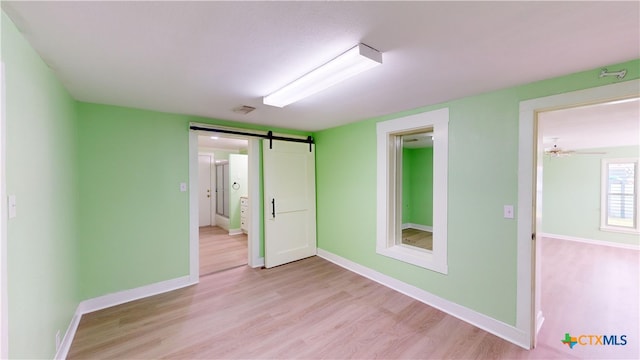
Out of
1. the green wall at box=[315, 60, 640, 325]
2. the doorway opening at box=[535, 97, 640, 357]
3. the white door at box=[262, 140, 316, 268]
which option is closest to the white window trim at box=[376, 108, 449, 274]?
the green wall at box=[315, 60, 640, 325]

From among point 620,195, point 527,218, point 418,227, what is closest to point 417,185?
point 418,227

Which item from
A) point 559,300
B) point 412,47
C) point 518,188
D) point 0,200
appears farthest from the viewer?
point 559,300

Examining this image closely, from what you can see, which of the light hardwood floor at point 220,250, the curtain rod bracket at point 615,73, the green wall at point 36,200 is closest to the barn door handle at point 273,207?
the light hardwood floor at point 220,250

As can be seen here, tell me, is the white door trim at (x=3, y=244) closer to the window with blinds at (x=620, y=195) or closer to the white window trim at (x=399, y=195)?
the white window trim at (x=399, y=195)

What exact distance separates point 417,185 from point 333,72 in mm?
5692

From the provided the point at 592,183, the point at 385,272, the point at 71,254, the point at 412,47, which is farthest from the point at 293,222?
the point at 592,183

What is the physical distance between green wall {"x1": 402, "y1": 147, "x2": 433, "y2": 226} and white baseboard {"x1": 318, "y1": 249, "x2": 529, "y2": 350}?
3.44 meters

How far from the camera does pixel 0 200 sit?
106cm

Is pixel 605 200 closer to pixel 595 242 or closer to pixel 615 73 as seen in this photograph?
pixel 595 242

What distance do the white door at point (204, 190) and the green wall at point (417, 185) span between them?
5266mm

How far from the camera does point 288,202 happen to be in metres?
3.99

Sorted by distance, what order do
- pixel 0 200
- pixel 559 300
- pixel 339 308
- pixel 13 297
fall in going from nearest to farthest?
1. pixel 0 200
2. pixel 13 297
3. pixel 339 308
4. pixel 559 300

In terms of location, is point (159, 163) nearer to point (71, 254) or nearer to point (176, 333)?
point (71, 254)

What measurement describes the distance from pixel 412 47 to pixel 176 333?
2.93 metres
